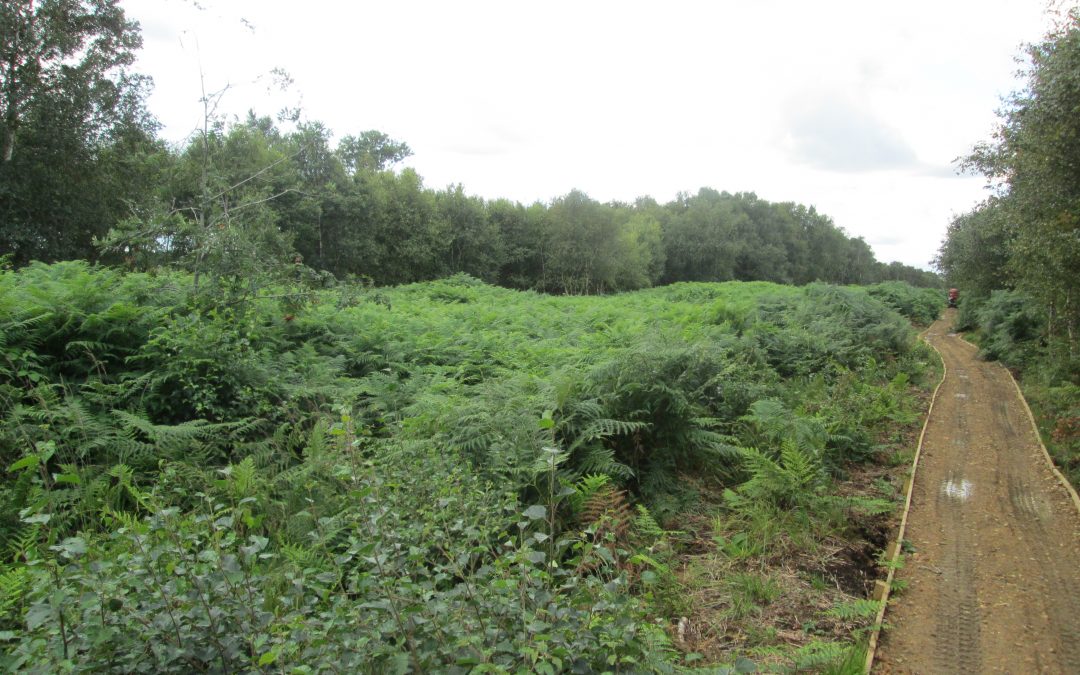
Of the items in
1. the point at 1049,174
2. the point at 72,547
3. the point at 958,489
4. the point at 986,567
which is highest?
the point at 1049,174

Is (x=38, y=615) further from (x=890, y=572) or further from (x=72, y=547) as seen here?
(x=890, y=572)

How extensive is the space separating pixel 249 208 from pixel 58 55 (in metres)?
16.0

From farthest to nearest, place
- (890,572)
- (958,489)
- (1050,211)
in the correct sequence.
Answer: (1050,211) → (958,489) → (890,572)

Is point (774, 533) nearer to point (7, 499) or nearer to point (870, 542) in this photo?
point (870, 542)

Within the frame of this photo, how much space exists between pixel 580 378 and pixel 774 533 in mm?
2601

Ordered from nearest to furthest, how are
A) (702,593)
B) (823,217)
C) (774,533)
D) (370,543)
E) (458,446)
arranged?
(370,543) < (702,593) < (458,446) < (774,533) < (823,217)

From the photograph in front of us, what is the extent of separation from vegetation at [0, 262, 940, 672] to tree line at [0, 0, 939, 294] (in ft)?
4.11

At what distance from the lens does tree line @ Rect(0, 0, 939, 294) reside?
30.5 ft

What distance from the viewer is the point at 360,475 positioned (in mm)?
2816

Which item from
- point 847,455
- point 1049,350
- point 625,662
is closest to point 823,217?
point 1049,350

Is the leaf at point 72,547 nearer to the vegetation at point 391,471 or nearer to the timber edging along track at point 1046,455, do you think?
the vegetation at point 391,471

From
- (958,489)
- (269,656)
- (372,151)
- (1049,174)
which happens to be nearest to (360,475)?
(269,656)

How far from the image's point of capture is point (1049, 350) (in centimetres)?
1366

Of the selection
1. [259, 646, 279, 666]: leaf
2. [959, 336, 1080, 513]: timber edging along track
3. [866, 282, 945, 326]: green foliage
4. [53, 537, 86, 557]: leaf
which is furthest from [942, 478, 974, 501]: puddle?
[866, 282, 945, 326]: green foliage
